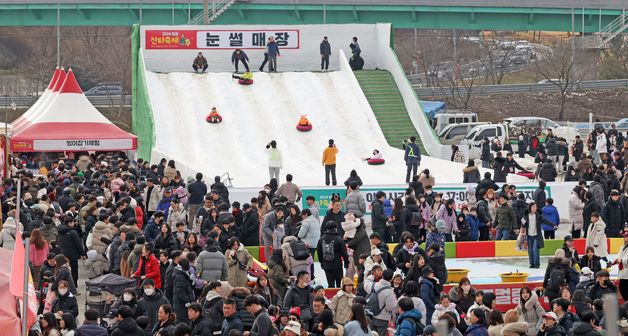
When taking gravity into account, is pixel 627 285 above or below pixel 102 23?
below

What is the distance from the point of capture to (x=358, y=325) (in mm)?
15805

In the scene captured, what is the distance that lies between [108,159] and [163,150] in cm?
430

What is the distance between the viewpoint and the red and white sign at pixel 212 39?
48406mm

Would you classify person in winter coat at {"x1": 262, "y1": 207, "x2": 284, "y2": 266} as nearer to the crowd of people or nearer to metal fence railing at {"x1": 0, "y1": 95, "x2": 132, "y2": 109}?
the crowd of people

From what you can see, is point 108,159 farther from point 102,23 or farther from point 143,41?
point 102,23

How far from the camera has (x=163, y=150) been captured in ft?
135

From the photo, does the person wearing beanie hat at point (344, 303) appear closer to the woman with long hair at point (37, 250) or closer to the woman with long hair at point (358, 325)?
the woman with long hair at point (358, 325)

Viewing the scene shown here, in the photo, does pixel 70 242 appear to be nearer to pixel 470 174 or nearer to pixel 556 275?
pixel 556 275

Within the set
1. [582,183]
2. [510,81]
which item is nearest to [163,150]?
[582,183]

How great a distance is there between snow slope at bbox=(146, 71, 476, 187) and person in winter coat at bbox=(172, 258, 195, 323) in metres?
17.7

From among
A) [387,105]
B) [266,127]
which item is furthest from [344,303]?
[387,105]

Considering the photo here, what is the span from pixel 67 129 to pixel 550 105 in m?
44.2

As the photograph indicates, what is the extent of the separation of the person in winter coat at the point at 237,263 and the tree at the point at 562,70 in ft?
188

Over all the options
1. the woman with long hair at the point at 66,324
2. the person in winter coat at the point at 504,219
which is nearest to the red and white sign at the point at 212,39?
the person in winter coat at the point at 504,219
